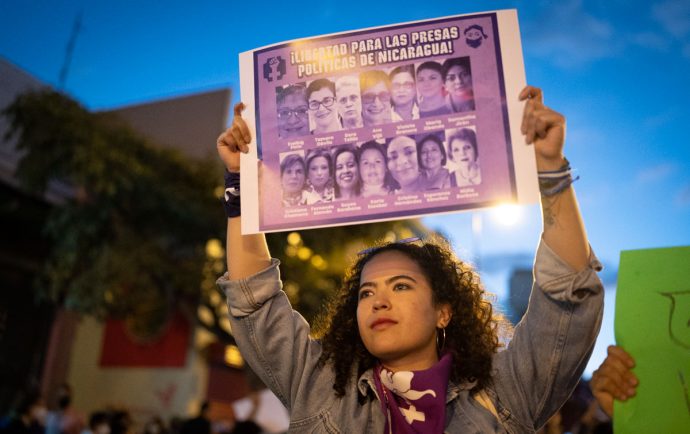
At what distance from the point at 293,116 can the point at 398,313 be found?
0.74 m

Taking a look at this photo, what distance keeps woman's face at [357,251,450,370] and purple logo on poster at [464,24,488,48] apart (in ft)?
2.64

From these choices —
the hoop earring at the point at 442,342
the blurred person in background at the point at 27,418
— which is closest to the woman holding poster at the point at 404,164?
the hoop earring at the point at 442,342

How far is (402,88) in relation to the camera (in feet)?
5.93

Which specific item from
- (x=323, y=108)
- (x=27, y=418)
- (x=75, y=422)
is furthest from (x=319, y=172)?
(x=75, y=422)

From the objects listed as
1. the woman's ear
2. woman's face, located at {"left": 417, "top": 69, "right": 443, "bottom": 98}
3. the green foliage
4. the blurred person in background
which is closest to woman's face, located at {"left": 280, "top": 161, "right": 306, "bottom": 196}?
woman's face, located at {"left": 417, "top": 69, "right": 443, "bottom": 98}

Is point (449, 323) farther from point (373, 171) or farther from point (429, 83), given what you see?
point (429, 83)

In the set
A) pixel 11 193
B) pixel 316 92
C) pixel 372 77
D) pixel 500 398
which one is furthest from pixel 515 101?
pixel 11 193

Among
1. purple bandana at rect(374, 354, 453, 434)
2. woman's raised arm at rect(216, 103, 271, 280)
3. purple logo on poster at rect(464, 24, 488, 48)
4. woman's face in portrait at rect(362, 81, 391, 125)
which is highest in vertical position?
purple logo on poster at rect(464, 24, 488, 48)

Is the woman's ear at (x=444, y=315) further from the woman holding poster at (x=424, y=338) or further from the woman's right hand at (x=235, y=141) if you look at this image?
the woman's right hand at (x=235, y=141)

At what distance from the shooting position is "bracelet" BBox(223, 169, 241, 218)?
6.48 feet

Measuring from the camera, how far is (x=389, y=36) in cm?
187

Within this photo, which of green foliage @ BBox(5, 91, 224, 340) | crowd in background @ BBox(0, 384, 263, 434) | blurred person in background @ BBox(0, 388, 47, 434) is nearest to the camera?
crowd in background @ BBox(0, 384, 263, 434)

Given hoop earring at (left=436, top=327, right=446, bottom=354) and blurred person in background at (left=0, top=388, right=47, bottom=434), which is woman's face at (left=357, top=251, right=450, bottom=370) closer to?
hoop earring at (left=436, top=327, right=446, bottom=354)

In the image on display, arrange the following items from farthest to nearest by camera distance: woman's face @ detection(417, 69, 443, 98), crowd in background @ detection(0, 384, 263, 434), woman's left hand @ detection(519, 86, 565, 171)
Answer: crowd in background @ detection(0, 384, 263, 434) < woman's face @ detection(417, 69, 443, 98) < woman's left hand @ detection(519, 86, 565, 171)
